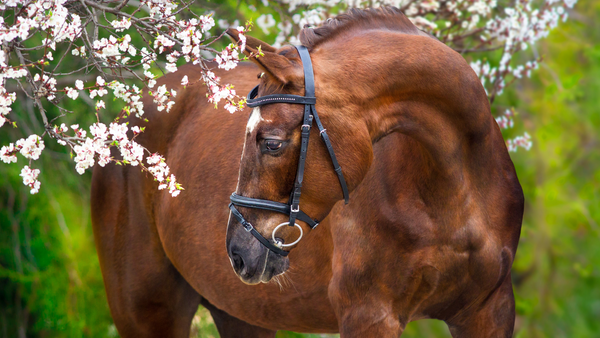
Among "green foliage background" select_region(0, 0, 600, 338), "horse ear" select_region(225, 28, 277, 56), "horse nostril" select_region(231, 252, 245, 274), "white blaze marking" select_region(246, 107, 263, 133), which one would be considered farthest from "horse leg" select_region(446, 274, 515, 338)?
"green foliage background" select_region(0, 0, 600, 338)

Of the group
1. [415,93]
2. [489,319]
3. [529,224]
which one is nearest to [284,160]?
[415,93]

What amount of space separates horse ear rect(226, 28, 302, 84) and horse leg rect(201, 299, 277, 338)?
91.5 inches

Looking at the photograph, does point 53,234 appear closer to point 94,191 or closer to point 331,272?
point 94,191

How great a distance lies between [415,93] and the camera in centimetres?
214

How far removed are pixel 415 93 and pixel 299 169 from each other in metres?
0.56

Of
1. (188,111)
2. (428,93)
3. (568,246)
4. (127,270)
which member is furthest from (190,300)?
(568,246)

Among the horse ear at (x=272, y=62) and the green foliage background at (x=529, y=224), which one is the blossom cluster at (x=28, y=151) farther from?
the green foliage background at (x=529, y=224)

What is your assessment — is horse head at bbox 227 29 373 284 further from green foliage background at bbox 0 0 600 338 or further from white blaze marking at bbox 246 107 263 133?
green foliage background at bbox 0 0 600 338

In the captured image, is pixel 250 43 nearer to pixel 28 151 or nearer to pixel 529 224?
pixel 28 151

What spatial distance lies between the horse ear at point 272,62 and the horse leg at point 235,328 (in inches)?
91.5

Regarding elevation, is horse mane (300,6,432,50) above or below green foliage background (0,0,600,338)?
above

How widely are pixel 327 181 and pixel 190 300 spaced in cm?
211

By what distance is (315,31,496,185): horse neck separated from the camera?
204 centimetres

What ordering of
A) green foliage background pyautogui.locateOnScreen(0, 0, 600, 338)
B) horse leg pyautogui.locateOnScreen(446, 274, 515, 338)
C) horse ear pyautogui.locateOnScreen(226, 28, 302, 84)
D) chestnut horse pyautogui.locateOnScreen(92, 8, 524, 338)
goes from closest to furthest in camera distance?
1. horse ear pyautogui.locateOnScreen(226, 28, 302, 84)
2. chestnut horse pyautogui.locateOnScreen(92, 8, 524, 338)
3. horse leg pyautogui.locateOnScreen(446, 274, 515, 338)
4. green foliage background pyautogui.locateOnScreen(0, 0, 600, 338)
